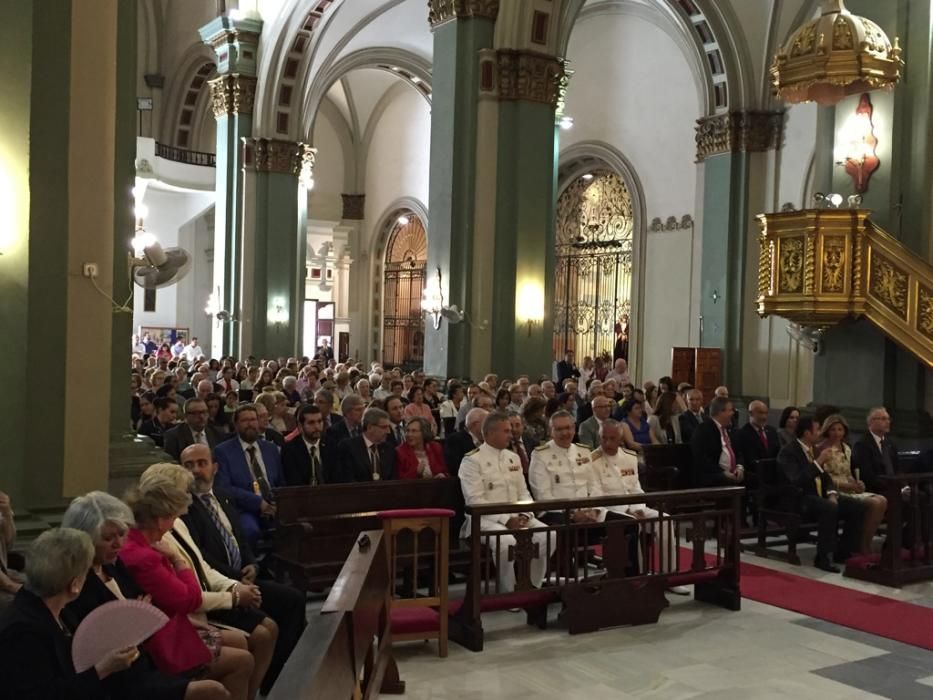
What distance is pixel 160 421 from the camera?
8625 millimetres

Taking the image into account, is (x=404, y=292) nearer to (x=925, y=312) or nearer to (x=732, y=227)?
(x=732, y=227)

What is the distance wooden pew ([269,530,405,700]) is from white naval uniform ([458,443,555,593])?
4.18 feet

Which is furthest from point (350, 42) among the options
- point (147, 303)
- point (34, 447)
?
point (34, 447)

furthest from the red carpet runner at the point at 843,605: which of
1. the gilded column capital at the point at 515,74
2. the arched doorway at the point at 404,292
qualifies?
the arched doorway at the point at 404,292

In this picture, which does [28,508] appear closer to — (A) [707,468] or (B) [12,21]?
(B) [12,21]

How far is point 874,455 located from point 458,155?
7.38 m

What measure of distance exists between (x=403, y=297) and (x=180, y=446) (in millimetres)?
21716

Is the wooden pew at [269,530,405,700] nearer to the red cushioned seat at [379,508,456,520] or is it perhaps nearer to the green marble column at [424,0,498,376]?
the red cushioned seat at [379,508,456,520]

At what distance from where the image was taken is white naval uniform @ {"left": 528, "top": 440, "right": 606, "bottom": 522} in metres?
6.63

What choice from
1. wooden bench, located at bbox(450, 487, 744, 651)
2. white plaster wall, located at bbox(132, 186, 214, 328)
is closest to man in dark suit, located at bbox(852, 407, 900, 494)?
wooden bench, located at bbox(450, 487, 744, 651)

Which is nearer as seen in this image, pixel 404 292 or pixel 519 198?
pixel 519 198

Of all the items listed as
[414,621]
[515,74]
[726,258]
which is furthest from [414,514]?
[726,258]

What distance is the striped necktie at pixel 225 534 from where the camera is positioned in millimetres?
4742

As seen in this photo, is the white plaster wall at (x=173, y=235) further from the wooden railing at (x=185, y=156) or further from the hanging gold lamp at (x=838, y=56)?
the hanging gold lamp at (x=838, y=56)
